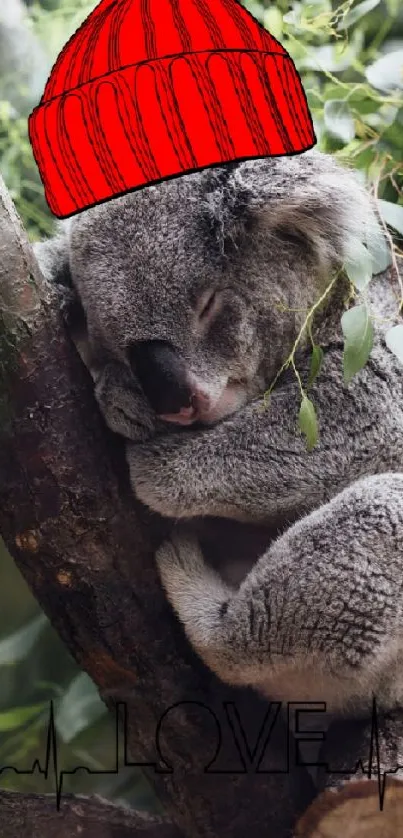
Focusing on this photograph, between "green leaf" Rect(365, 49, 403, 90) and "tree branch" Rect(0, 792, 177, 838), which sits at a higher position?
"green leaf" Rect(365, 49, 403, 90)

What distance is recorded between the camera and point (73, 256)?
2.22 meters

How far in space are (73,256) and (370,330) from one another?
0.78 m

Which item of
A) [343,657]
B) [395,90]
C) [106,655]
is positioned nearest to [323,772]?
[343,657]

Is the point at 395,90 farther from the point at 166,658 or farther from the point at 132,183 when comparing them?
the point at 166,658

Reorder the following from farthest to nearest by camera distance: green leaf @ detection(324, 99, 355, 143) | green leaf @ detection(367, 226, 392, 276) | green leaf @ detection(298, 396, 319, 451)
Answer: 1. green leaf @ detection(324, 99, 355, 143)
2. green leaf @ detection(367, 226, 392, 276)
3. green leaf @ detection(298, 396, 319, 451)

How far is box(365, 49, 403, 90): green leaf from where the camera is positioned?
240 cm

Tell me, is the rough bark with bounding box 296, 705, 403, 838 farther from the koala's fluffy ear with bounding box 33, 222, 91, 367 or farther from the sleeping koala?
the koala's fluffy ear with bounding box 33, 222, 91, 367

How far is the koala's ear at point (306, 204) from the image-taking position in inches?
80.5

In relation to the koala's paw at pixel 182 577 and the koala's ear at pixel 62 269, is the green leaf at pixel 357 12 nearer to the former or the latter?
the koala's ear at pixel 62 269

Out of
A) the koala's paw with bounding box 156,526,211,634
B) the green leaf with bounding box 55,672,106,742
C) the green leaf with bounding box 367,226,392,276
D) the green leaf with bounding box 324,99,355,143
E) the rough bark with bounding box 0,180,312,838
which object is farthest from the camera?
the green leaf with bounding box 324,99,355,143

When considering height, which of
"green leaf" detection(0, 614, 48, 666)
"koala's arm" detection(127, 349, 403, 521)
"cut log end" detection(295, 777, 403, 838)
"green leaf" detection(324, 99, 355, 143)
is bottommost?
"cut log end" detection(295, 777, 403, 838)

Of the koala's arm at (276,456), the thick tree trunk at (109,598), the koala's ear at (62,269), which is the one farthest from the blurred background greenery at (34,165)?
the koala's arm at (276,456)

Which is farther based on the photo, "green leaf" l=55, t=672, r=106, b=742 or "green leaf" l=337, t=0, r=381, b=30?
"green leaf" l=337, t=0, r=381, b=30

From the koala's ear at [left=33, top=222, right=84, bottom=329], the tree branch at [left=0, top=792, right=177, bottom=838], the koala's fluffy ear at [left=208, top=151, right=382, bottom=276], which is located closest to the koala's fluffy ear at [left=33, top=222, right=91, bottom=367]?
the koala's ear at [left=33, top=222, right=84, bottom=329]
